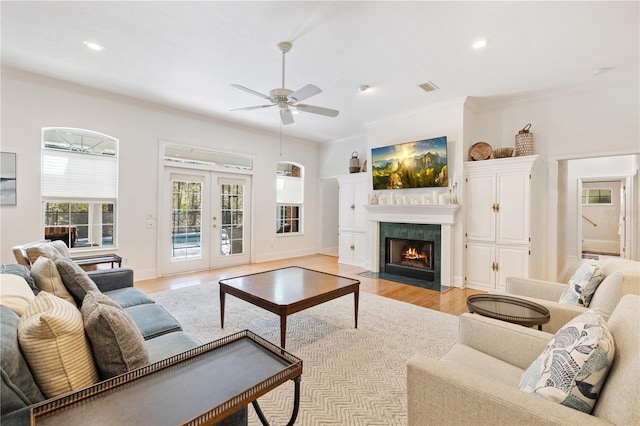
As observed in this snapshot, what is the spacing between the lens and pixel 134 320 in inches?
82.9

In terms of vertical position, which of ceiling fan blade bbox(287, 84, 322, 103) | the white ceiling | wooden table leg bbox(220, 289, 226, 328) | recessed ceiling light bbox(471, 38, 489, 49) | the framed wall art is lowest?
wooden table leg bbox(220, 289, 226, 328)

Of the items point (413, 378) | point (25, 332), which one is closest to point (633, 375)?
point (413, 378)

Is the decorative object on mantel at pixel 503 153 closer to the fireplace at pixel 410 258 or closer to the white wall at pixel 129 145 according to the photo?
the fireplace at pixel 410 258

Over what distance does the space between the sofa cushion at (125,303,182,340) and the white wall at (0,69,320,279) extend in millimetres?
2999

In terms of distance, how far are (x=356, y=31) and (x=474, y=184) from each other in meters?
3.10

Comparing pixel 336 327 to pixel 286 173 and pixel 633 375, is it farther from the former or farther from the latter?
pixel 286 173

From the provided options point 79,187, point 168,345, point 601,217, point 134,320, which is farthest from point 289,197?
point 601,217

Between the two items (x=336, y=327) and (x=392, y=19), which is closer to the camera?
(x=392, y=19)

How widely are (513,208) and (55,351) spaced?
5085mm

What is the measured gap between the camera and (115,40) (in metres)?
3.06

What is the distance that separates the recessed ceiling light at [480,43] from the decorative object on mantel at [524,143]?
6.36 feet

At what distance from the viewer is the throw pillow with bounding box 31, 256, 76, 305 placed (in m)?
1.82

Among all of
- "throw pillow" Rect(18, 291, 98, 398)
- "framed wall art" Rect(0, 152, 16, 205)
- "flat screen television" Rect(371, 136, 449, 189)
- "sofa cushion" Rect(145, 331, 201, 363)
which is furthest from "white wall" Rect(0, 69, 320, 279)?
"throw pillow" Rect(18, 291, 98, 398)

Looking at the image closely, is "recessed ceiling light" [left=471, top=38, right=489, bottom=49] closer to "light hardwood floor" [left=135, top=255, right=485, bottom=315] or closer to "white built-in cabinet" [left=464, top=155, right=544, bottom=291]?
"white built-in cabinet" [left=464, top=155, right=544, bottom=291]
